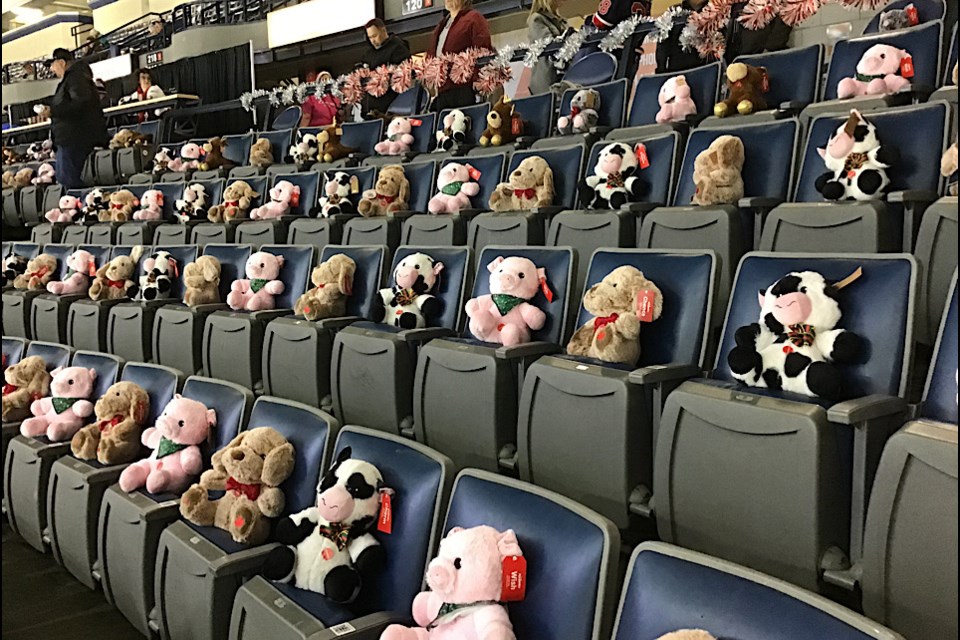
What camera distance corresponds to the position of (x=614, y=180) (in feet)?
6.55

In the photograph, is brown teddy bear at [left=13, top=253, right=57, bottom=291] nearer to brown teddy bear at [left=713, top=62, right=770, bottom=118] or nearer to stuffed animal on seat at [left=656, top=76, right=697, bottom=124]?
stuffed animal on seat at [left=656, top=76, right=697, bottom=124]

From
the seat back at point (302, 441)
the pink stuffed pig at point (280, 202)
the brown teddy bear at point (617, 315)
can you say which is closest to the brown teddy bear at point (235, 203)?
the pink stuffed pig at point (280, 202)

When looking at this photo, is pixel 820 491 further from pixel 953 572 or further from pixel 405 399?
pixel 405 399

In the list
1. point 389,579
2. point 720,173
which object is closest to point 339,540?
point 389,579

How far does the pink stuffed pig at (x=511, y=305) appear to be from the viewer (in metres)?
1.56

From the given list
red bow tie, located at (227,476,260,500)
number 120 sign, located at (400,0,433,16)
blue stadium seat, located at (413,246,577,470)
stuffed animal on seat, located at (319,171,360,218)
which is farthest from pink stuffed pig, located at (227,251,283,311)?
number 120 sign, located at (400,0,433,16)

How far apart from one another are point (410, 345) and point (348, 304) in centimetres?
41

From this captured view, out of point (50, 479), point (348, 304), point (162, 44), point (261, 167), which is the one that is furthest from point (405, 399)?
point (162, 44)

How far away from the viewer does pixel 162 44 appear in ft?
28.0

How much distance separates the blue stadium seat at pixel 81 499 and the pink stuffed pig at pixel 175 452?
91mm

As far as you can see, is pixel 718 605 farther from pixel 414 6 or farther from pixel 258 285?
pixel 414 6

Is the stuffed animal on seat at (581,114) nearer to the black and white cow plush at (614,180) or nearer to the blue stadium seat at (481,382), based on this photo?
the black and white cow plush at (614,180)

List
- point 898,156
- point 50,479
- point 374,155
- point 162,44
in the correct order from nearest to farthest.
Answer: point 898,156, point 50,479, point 374,155, point 162,44

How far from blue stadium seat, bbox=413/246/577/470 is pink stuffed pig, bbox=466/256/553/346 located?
0.08 feet
